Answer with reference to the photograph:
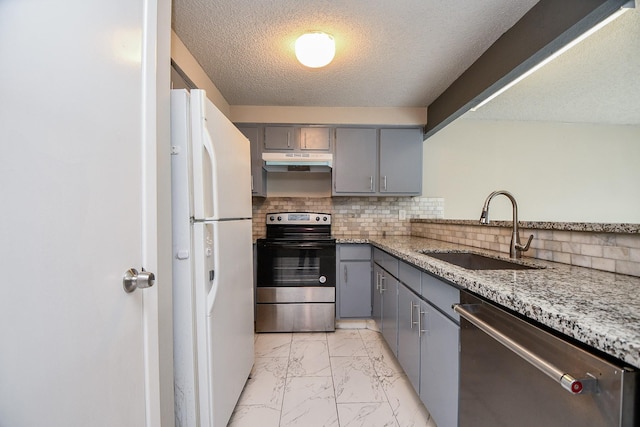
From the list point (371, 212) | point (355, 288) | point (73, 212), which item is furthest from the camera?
point (371, 212)

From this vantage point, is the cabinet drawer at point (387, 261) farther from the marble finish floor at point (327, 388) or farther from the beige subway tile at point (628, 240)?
the beige subway tile at point (628, 240)

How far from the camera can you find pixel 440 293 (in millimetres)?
1222

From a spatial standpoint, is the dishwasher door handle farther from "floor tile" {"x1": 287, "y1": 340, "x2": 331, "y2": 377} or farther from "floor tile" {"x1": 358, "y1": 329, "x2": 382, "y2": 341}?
"floor tile" {"x1": 358, "y1": 329, "x2": 382, "y2": 341}

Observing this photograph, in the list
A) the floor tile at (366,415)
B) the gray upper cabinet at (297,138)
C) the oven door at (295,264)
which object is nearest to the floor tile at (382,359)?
the floor tile at (366,415)

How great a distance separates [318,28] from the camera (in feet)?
5.37

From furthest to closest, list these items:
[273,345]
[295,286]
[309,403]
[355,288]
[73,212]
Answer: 1. [355,288]
2. [295,286]
3. [273,345]
4. [309,403]
5. [73,212]

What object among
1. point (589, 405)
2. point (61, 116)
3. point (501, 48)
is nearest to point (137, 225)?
point (61, 116)

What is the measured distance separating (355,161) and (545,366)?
97.4 inches

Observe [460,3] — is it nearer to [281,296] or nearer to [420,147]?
[420,147]

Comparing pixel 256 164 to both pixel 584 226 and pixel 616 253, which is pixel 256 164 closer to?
pixel 584 226

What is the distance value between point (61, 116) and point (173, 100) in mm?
626

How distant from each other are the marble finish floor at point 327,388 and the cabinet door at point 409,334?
18cm

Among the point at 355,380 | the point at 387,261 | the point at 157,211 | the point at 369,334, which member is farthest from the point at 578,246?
the point at 369,334

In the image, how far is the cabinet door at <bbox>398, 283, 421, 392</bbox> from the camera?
151 cm
